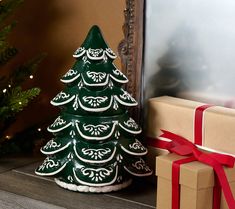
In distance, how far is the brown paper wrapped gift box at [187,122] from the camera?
1212mm

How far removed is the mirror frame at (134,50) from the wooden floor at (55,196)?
0.59 ft

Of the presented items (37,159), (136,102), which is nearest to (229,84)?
(136,102)

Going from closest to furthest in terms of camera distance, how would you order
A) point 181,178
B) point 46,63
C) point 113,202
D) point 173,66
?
point 181,178 < point 113,202 < point 173,66 < point 46,63

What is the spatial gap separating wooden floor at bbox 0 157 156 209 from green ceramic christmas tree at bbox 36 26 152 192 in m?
0.02

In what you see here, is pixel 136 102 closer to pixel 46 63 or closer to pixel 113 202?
pixel 113 202

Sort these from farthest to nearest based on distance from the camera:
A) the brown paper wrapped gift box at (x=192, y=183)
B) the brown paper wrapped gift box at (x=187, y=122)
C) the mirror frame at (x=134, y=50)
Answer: the mirror frame at (x=134, y=50), the brown paper wrapped gift box at (x=187, y=122), the brown paper wrapped gift box at (x=192, y=183)

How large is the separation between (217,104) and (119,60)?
0.35 metres

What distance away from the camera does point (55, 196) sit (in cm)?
129

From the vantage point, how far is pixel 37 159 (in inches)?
61.7

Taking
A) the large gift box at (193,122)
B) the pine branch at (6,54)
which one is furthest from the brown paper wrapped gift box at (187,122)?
the pine branch at (6,54)

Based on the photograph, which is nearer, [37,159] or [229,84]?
[229,84]

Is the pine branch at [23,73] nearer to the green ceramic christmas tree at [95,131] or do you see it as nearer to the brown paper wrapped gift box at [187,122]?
the green ceramic christmas tree at [95,131]

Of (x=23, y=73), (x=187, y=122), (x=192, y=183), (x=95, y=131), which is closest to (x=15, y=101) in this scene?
(x=23, y=73)

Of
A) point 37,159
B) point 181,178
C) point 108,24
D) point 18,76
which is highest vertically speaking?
point 108,24
